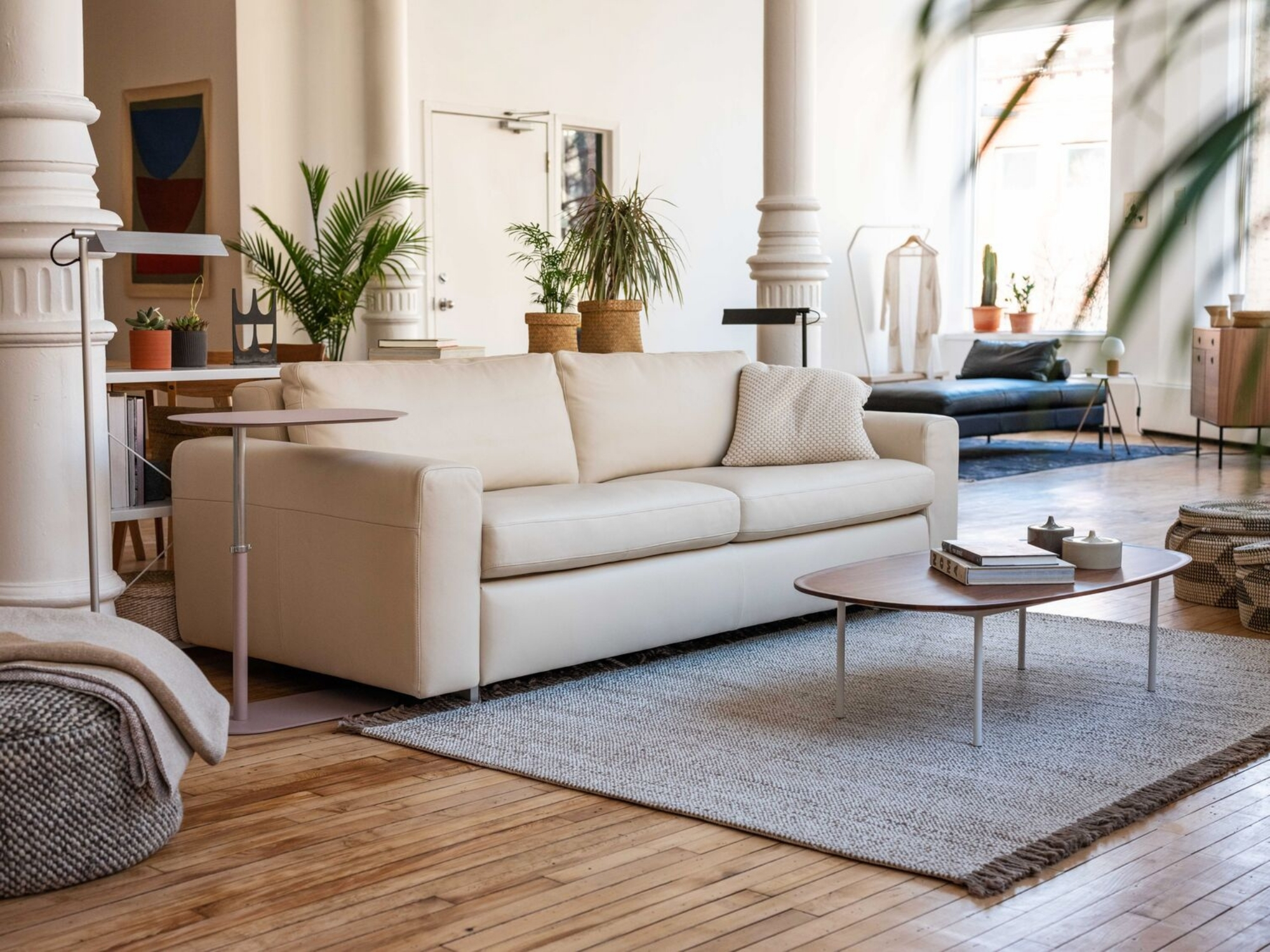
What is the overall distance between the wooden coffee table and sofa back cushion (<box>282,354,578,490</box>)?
113 centimetres

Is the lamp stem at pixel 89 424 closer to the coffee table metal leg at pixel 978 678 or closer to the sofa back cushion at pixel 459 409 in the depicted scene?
the sofa back cushion at pixel 459 409

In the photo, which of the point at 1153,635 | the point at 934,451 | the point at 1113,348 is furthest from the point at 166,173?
the point at 1113,348

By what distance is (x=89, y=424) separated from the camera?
11.6 feet

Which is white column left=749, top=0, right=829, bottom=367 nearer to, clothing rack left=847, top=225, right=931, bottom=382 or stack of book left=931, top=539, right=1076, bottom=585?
stack of book left=931, top=539, right=1076, bottom=585

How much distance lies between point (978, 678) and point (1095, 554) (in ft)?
2.18

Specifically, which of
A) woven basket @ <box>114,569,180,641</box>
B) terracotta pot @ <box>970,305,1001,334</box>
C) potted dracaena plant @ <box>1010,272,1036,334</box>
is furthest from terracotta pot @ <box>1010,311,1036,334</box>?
woven basket @ <box>114,569,180,641</box>

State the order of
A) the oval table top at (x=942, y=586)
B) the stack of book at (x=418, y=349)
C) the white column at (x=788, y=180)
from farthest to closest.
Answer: the white column at (x=788, y=180) < the stack of book at (x=418, y=349) < the oval table top at (x=942, y=586)

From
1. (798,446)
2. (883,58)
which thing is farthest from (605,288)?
(883,58)

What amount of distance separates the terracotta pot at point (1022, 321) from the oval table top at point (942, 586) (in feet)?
27.0

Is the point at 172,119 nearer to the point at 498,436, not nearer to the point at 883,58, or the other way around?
the point at 498,436

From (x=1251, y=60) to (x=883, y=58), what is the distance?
152mm

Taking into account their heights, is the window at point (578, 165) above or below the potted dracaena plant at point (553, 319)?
above

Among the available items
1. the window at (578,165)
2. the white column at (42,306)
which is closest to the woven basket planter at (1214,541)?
the white column at (42,306)

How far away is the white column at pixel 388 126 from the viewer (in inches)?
312
